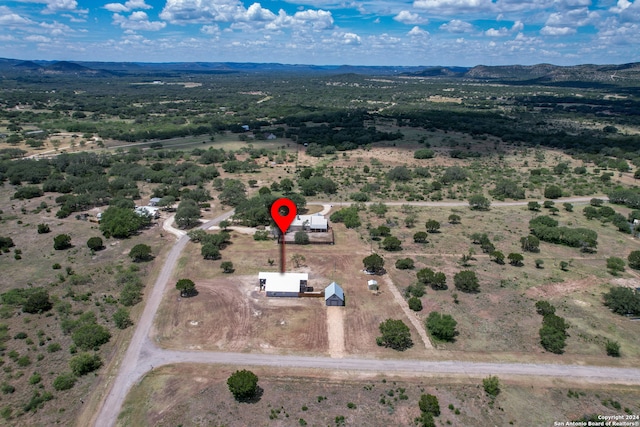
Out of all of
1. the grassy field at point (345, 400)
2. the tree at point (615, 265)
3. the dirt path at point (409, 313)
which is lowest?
the grassy field at point (345, 400)

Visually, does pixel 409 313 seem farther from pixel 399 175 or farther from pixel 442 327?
pixel 399 175

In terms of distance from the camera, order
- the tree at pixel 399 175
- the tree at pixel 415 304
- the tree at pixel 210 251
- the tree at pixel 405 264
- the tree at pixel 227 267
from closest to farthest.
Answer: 1. the tree at pixel 415 304
2. the tree at pixel 227 267
3. the tree at pixel 405 264
4. the tree at pixel 210 251
5. the tree at pixel 399 175

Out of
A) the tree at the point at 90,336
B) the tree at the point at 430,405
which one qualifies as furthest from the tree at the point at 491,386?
the tree at the point at 90,336

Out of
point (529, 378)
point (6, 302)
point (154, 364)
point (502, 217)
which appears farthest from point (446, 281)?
point (6, 302)

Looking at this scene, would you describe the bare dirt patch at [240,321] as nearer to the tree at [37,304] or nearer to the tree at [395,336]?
the tree at [395,336]

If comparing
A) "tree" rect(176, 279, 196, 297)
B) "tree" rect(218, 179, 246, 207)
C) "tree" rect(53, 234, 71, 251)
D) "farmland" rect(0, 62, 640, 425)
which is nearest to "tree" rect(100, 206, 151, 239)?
"farmland" rect(0, 62, 640, 425)

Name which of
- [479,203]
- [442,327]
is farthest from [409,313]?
[479,203]

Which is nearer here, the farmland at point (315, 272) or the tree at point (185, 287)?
the farmland at point (315, 272)

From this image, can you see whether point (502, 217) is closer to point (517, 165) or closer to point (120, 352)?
point (517, 165)
